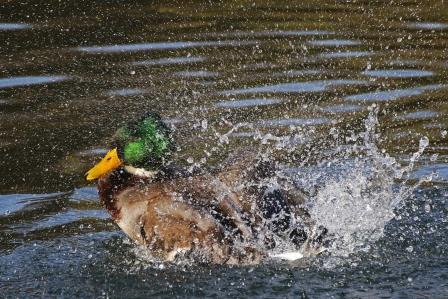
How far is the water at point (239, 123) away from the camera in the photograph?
6324 millimetres

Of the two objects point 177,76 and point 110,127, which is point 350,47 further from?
point 110,127

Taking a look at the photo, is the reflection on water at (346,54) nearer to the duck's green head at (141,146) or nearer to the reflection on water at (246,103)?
the reflection on water at (246,103)

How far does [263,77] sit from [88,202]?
2989mm

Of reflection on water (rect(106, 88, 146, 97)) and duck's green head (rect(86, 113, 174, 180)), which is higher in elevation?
duck's green head (rect(86, 113, 174, 180))

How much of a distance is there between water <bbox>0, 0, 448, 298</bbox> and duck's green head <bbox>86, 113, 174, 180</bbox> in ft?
1.44

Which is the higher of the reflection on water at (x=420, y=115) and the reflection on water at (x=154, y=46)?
the reflection on water at (x=154, y=46)

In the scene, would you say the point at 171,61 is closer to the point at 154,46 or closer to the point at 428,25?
the point at 154,46

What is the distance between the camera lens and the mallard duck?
6391 millimetres

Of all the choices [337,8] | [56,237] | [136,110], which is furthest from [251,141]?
[337,8]

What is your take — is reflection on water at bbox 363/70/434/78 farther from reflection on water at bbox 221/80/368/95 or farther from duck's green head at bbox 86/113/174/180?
duck's green head at bbox 86/113/174/180

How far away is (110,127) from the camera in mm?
8828

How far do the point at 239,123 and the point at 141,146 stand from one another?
1.92m

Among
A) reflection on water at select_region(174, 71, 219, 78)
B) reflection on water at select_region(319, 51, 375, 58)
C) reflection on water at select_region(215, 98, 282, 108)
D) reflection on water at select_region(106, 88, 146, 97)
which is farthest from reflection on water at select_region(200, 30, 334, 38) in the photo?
reflection on water at select_region(215, 98, 282, 108)

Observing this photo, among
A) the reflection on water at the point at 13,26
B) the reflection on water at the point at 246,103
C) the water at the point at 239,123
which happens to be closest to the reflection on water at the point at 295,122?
the water at the point at 239,123
